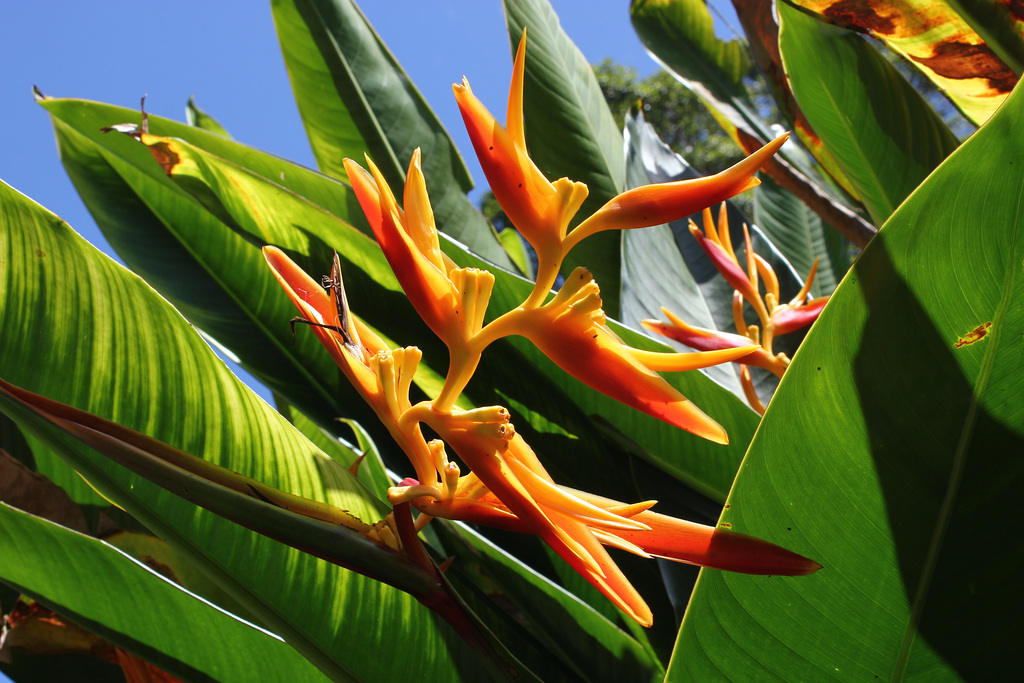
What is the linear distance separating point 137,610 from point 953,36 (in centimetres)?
98

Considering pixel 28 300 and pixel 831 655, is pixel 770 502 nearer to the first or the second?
pixel 831 655

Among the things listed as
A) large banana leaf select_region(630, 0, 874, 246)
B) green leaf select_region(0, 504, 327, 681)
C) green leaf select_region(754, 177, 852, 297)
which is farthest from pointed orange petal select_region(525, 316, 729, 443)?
green leaf select_region(754, 177, 852, 297)

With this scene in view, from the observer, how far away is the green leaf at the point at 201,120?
1557 mm

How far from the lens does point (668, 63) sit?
143 cm

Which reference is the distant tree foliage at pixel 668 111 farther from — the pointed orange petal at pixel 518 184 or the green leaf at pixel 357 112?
the pointed orange petal at pixel 518 184

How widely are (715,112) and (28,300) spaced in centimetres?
111

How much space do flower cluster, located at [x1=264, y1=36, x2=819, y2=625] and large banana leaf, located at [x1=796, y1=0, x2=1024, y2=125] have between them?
0.61 metres

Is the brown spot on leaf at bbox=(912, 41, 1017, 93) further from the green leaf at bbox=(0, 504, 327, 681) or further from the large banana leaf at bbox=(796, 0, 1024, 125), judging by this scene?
the green leaf at bbox=(0, 504, 327, 681)

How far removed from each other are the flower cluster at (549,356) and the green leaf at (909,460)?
2.6 inches

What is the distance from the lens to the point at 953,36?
82cm

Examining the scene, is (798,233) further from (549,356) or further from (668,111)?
(668,111)

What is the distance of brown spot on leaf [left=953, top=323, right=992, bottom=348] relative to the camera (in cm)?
37

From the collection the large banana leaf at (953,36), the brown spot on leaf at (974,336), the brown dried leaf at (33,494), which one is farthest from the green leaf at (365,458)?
the large banana leaf at (953,36)

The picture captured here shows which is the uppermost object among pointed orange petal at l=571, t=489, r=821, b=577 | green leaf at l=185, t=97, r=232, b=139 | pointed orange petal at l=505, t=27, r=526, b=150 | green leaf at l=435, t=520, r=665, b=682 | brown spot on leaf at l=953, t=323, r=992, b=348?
green leaf at l=185, t=97, r=232, b=139
